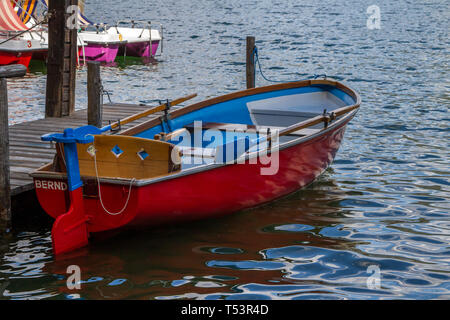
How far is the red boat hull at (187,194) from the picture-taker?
24.5 ft

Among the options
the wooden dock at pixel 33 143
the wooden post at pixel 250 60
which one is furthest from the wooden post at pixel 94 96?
the wooden post at pixel 250 60

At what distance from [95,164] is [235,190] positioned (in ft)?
6.45

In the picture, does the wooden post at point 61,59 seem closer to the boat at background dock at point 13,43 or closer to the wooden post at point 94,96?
the wooden post at point 94,96

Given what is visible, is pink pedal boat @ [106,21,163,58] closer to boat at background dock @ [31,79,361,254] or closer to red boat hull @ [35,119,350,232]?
boat at background dock @ [31,79,361,254]

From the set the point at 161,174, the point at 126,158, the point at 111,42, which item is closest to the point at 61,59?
the point at 126,158

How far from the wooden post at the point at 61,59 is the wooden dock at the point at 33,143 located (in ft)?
1.08

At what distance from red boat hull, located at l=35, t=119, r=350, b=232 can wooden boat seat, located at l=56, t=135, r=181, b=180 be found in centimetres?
28

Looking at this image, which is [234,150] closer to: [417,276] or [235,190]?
[235,190]

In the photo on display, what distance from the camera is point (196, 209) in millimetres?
8125
